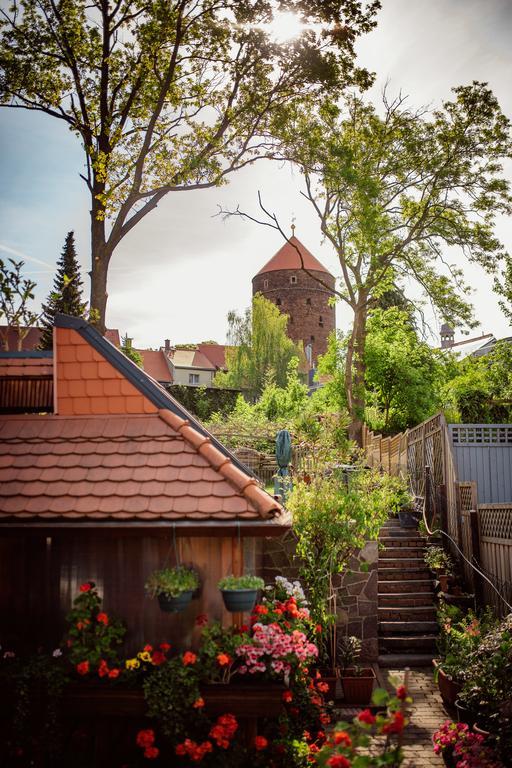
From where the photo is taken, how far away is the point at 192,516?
18.4 ft

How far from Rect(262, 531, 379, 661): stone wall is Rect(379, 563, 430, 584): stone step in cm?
224

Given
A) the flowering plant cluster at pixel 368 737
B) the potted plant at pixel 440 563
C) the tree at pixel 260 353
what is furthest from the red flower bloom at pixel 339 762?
the tree at pixel 260 353

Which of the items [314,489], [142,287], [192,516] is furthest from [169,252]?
[192,516]

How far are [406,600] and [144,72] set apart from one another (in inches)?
456

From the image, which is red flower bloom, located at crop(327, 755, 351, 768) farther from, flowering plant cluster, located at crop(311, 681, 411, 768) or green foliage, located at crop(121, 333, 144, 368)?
green foliage, located at crop(121, 333, 144, 368)

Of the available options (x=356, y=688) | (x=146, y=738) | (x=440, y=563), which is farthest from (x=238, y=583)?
(x=440, y=563)

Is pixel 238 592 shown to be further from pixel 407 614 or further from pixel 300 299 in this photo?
pixel 300 299

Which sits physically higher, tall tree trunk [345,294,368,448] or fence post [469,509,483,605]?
tall tree trunk [345,294,368,448]

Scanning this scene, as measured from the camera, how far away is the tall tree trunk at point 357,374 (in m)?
22.8

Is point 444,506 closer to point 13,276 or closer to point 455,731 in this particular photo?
point 455,731

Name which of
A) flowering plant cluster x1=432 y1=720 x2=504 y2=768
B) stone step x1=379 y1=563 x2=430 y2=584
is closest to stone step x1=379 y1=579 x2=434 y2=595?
stone step x1=379 y1=563 x2=430 y2=584

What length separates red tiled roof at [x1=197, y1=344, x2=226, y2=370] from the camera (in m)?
64.8

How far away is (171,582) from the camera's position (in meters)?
5.54

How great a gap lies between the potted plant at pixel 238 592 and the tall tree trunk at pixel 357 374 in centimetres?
1725
